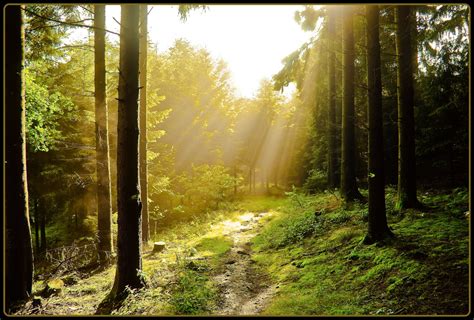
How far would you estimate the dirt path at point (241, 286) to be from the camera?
6228 mm

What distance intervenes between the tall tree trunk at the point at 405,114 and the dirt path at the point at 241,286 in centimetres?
554

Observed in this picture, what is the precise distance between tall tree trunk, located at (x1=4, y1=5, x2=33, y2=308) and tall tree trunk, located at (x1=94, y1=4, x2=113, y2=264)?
131 inches

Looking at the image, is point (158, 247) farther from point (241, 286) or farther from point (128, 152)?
point (128, 152)

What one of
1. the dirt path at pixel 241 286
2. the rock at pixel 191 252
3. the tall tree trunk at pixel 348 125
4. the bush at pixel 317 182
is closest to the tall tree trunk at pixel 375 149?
the dirt path at pixel 241 286

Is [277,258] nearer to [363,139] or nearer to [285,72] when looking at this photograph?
[285,72]

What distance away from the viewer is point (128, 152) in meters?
6.53

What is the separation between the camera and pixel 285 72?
13.0 metres

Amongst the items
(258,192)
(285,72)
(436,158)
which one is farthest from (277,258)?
(258,192)

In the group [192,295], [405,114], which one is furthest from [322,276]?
[405,114]

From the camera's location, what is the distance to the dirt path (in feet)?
20.4

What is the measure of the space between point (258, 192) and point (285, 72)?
25.9 metres

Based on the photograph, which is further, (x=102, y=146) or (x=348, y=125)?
(x=348, y=125)

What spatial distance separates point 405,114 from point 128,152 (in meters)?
9.04

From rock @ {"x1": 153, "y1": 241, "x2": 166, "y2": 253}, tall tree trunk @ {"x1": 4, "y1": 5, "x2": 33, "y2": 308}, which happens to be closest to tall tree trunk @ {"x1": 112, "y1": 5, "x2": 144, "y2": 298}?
tall tree trunk @ {"x1": 4, "y1": 5, "x2": 33, "y2": 308}
